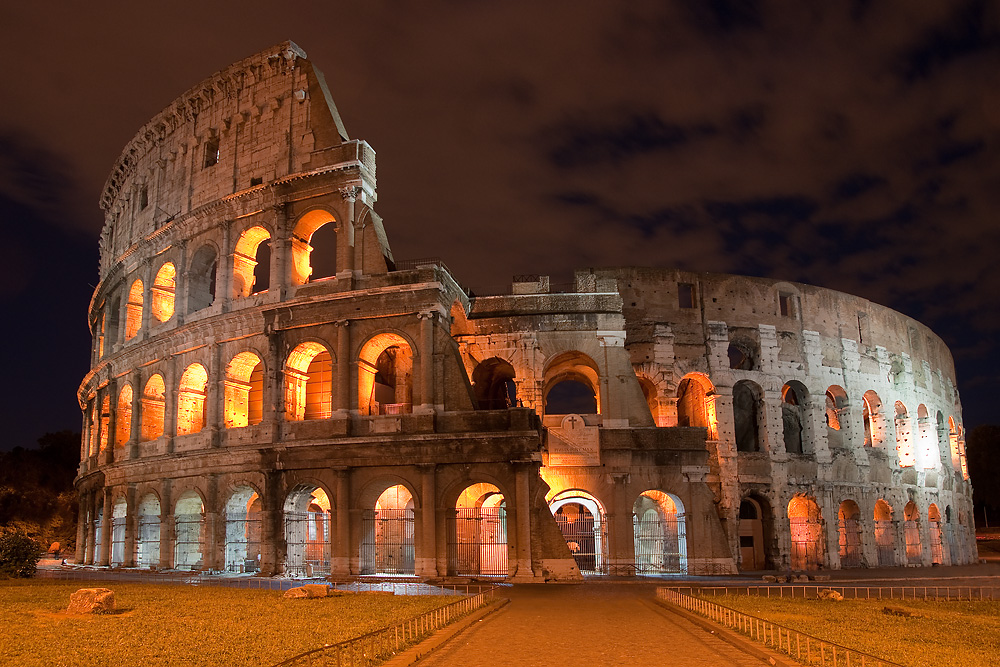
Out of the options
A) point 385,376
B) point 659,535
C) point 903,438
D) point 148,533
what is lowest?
point 659,535

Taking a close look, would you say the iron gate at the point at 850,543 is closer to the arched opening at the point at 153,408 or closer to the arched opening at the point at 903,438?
the arched opening at the point at 903,438

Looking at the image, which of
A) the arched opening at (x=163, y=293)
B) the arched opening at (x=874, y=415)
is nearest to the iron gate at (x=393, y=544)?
the arched opening at (x=163, y=293)

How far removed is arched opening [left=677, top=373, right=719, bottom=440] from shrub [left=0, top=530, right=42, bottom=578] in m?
20.9

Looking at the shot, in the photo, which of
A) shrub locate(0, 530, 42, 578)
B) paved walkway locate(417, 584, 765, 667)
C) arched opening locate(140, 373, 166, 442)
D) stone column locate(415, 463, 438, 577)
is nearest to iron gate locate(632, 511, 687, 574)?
stone column locate(415, 463, 438, 577)

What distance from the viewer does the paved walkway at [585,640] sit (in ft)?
30.4

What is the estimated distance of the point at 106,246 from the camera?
114ft

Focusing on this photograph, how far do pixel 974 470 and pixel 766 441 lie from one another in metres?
31.3

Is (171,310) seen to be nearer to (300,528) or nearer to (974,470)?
(300,528)

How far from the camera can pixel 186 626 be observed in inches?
463

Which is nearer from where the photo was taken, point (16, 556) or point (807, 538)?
point (16, 556)

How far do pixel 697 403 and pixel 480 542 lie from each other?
1124 centimetres

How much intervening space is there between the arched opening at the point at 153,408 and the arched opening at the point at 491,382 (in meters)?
10.8

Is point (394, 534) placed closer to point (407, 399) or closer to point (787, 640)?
point (407, 399)

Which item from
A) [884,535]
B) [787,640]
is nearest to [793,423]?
[884,535]
